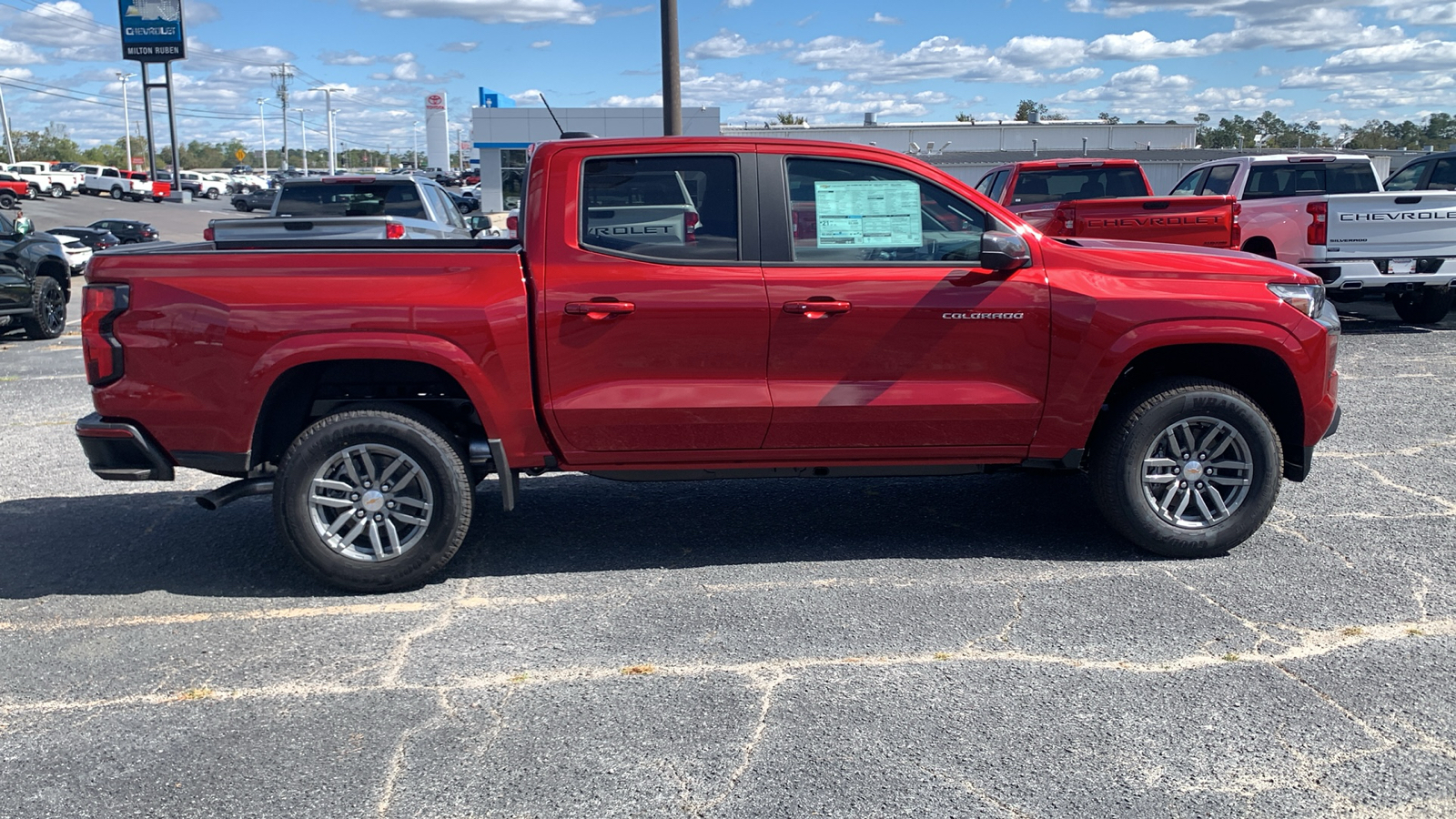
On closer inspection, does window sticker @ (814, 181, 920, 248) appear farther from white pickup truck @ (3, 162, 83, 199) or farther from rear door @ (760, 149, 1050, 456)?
white pickup truck @ (3, 162, 83, 199)

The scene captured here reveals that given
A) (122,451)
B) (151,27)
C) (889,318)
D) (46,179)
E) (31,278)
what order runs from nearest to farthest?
(122,451)
(889,318)
(31,278)
(151,27)
(46,179)

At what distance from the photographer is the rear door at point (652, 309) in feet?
16.4

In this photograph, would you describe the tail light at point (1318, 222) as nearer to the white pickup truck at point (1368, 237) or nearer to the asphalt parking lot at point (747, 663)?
the white pickup truck at point (1368, 237)

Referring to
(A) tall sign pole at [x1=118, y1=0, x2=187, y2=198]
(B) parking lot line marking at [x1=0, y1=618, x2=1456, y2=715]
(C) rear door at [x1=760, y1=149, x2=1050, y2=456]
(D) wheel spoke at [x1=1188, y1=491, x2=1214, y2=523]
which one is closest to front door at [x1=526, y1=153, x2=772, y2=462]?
(C) rear door at [x1=760, y1=149, x2=1050, y2=456]

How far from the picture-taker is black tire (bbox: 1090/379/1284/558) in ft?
17.2

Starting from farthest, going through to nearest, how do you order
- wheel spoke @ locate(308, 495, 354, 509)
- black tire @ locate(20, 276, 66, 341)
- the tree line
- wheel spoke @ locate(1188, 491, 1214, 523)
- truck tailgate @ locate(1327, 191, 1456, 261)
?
the tree line, black tire @ locate(20, 276, 66, 341), truck tailgate @ locate(1327, 191, 1456, 261), wheel spoke @ locate(1188, 491, 1214, 523), wheel spoke @ locate(308, 495, 354, 509)

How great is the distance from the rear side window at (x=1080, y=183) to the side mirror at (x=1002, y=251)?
28.5 ft

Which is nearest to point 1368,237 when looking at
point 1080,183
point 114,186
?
point 1080,183

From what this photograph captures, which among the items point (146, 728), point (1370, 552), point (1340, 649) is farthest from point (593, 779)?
point (1370, 552)

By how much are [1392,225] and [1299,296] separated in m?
7.98

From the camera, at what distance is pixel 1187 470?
533 cm

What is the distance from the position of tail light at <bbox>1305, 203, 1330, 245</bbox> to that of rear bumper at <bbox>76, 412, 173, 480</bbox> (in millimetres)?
11183

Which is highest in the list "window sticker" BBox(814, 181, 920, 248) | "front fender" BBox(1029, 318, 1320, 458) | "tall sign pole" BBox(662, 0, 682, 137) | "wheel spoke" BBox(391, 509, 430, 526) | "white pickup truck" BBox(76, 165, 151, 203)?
"white pickup truck" BBox(76, 165, 151, 203)

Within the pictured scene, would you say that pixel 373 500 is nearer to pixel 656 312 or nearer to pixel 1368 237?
pixel 656 312
